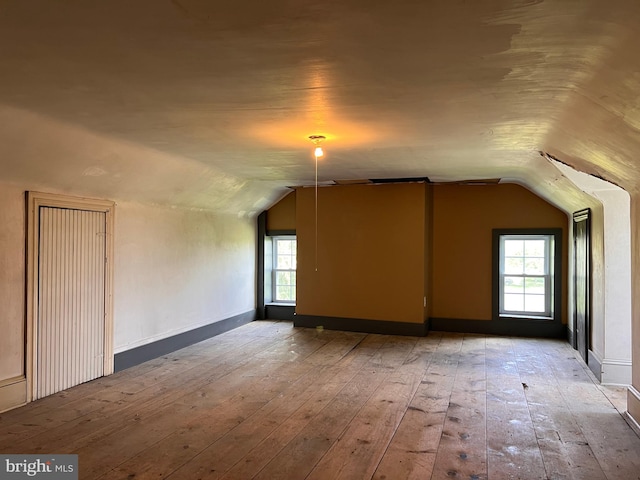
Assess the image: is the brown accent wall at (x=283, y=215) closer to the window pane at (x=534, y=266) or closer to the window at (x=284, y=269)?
the window at (x=284, y=269)

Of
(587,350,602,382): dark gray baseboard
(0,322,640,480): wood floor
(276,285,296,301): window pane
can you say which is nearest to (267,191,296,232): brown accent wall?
(276,285,296,301): window pane

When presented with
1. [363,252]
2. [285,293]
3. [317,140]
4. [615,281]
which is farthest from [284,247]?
[615,281]

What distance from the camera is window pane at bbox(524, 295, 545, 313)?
7270 millimetres

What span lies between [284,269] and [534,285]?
13.8ft

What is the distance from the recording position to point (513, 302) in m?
7.41

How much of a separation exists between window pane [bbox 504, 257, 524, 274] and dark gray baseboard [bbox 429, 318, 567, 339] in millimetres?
749

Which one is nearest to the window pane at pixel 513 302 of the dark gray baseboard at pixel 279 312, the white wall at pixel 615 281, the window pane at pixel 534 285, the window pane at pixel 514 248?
the window pane at pixel 534 285

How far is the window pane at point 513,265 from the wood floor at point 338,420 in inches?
68.0

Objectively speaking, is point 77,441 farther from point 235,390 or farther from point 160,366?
point 160,366

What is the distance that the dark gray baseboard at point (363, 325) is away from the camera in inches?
279

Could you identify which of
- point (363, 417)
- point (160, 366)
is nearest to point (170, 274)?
point (160, 366)

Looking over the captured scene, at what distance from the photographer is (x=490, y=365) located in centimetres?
552

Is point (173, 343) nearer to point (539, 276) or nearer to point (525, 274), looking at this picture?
point (525, 274)

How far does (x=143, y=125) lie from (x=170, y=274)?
2.86 meters
